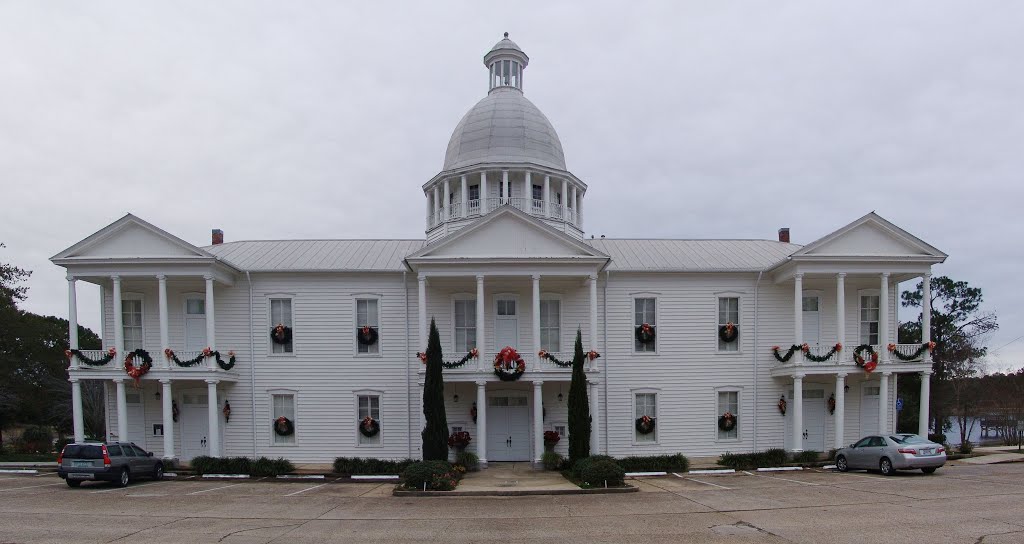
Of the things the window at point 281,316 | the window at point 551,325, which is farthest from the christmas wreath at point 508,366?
the window at point 281,316

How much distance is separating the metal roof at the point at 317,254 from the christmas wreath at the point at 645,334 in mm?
9305

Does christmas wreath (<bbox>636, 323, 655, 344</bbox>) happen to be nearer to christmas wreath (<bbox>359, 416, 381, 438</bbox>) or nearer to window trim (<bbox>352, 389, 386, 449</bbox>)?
window trim (<bbox>352, 389, 386, 449</bbox>)

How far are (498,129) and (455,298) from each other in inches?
333

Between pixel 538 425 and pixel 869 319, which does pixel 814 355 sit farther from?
pixel 538 425

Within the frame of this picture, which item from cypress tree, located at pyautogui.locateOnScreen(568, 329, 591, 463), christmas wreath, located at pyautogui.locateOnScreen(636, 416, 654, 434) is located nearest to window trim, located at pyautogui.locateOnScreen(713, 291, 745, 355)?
christmas wreath, located at pyautogui.locateOnScreen(636, 416, 654, 434)

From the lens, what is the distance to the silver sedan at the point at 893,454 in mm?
19609

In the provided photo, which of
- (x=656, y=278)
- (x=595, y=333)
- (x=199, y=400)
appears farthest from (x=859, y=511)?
(x=199, y=400)

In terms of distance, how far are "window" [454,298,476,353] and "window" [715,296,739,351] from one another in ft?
31.2

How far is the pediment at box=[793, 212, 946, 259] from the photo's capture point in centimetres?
2353

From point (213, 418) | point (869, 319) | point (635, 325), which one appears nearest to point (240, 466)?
point (213, 418)

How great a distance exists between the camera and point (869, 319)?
2552 cm

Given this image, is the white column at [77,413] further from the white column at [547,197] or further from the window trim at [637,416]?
the window trim at [637,416]

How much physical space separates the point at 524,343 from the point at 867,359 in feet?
40.5

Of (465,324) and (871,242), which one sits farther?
(465,324)
